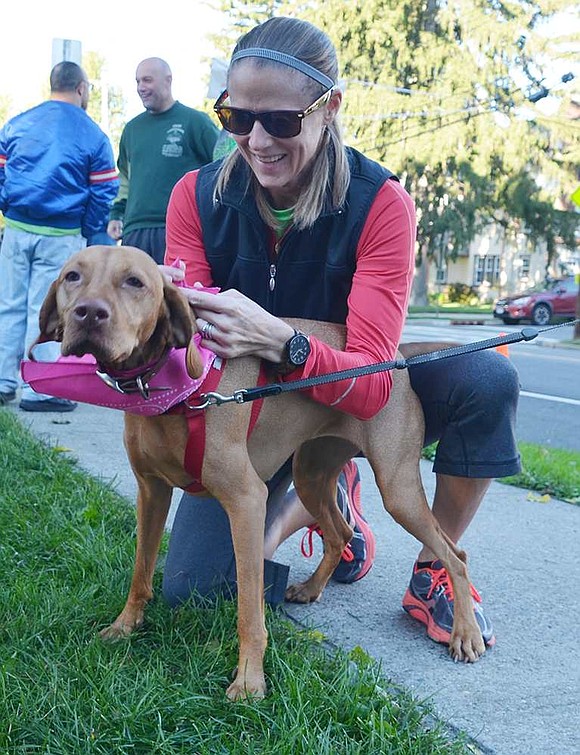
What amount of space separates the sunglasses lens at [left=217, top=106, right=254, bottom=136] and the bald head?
12.5 feet

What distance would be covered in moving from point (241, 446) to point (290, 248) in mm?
800

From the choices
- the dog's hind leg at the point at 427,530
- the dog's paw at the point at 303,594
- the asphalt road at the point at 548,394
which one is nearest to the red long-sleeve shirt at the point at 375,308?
the dog's hind leg at the point at 427,530

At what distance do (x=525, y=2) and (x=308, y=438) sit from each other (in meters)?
30.1

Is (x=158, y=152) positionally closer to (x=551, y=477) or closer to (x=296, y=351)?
(x=551, y=477)

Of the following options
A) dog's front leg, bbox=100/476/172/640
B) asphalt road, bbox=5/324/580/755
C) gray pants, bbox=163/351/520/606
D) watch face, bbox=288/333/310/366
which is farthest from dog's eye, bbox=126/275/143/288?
asphalt road, bbox=5/324/580/755

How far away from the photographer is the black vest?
293 centimetres

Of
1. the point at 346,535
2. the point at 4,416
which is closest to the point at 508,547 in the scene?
the point at 346,535

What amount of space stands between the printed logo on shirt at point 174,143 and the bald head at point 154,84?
8.3 inches

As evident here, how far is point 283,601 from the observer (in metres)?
3.13

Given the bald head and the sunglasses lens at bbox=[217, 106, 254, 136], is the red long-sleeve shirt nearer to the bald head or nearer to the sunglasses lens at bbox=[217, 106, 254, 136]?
the sunglasses lens at bbox=[217, 106, 254, 136]

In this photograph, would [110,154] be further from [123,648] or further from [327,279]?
[123,648]

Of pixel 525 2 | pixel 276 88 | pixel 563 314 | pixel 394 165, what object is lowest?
pixel 563 314

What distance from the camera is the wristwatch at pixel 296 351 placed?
8.66 feet

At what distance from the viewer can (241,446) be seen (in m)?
2.56
